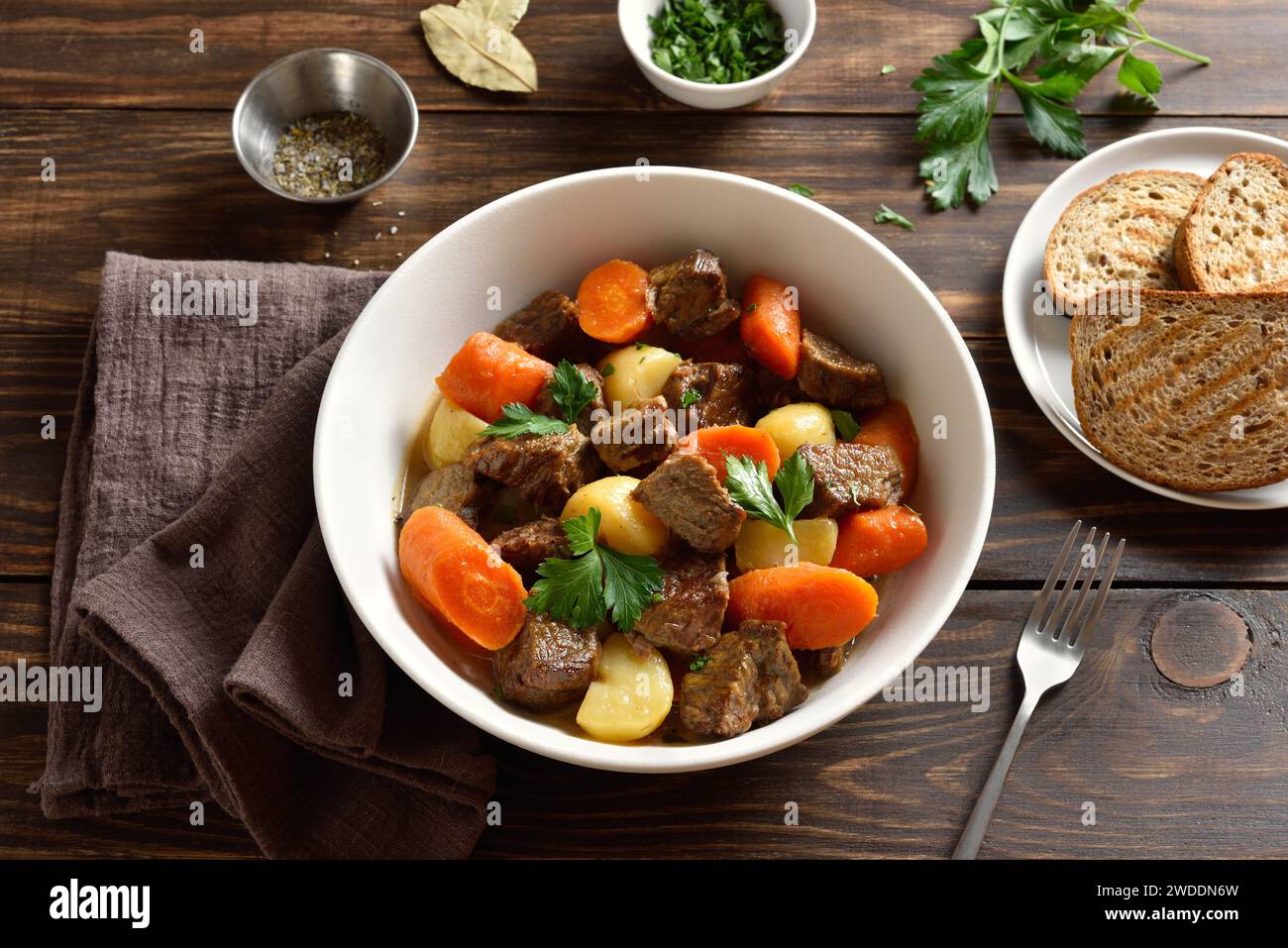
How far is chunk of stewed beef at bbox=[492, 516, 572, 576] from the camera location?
218 centimetres

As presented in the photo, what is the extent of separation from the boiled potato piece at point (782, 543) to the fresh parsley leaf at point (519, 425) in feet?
1.51

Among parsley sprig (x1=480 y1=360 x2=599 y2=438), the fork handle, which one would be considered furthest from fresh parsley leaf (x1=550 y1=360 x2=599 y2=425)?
the fork handle

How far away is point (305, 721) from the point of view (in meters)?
2.23

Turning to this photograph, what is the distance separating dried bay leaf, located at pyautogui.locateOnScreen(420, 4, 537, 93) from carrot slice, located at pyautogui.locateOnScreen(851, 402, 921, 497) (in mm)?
1446

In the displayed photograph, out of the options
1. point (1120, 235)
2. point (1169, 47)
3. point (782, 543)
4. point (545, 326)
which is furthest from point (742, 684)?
point (1169, 47)

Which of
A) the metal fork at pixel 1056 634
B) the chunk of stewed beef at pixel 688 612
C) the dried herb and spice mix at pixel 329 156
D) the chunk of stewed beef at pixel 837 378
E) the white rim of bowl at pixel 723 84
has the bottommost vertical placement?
the metal fork at pixel 1056 634

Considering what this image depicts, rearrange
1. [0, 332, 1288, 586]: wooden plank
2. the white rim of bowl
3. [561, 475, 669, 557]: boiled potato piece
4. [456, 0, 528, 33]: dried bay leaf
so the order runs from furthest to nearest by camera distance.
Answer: [456, 0, 528, 33]: dried bay leaf → the white rim of bowl → [0, 332, 1288, 586]: wooden plank → [561, 475, 669, 557]: boiled potato piece

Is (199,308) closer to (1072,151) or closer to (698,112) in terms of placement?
(698,112)

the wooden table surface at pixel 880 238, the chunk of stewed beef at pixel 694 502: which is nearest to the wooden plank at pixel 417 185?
the wooden table surface at pixel 880 238

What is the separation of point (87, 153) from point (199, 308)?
29.6 inches

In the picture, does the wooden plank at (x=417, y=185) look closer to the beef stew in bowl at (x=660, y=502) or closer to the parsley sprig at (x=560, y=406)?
the beef stew in bowl at (x=660, y=502)

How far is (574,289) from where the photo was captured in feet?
8.59

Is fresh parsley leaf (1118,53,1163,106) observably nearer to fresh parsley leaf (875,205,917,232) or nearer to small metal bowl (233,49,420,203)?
fresh parsley leaf (875,205,917,232)

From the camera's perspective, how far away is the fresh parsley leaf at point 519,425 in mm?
2248
